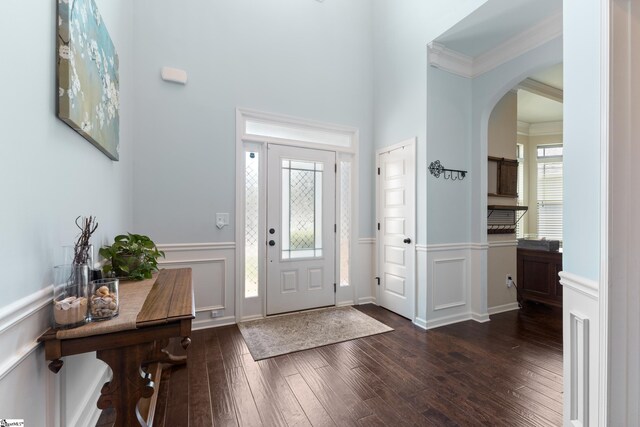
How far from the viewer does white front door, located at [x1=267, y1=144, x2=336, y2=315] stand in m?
3.41

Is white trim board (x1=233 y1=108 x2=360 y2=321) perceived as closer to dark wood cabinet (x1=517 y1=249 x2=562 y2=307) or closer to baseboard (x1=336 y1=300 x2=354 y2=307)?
baseboard (x1=336 y1=300 x2=354 y2=307)

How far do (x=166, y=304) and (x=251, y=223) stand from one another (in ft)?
6.54

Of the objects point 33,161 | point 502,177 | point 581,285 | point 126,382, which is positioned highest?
point 502,177

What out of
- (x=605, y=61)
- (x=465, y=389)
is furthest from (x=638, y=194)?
(x=465, y=389)

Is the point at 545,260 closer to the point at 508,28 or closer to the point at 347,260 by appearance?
the point at 347,260

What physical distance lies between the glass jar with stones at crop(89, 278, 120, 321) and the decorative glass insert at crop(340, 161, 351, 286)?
9.54ft

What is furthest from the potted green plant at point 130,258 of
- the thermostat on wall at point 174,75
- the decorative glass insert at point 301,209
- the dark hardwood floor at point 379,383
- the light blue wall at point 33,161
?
the thermostat on wall at point 174,75

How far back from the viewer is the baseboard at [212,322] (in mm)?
3016

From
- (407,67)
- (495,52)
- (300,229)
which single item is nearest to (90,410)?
(300,229)

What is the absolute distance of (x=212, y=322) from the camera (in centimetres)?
308

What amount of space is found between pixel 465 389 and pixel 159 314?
2.05m

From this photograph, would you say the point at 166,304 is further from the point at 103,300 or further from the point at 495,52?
the point at 495,52

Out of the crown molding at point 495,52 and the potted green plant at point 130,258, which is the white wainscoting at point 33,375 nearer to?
the potted green plant at point 130,258

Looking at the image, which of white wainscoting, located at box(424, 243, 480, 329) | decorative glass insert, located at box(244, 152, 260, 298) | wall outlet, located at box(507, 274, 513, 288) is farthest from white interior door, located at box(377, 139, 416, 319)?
decorative glass insert, located at box(244, 152, 260, 298)
